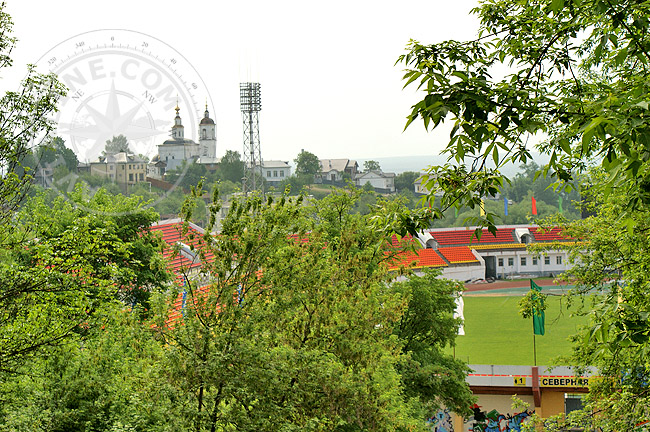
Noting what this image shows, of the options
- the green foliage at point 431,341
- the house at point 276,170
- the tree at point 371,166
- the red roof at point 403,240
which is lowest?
the green foliage at point 431,341

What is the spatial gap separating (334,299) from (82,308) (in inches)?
164

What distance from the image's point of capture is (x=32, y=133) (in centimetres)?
1063

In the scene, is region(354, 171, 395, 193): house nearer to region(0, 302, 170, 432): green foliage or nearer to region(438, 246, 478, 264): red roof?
region(438, 246, 478, 264): red roof

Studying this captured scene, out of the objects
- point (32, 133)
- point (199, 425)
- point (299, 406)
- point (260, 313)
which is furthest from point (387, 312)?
point (32, 133)

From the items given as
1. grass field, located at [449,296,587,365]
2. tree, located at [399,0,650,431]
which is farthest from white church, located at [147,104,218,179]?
tree, located at [399,0,650,431]

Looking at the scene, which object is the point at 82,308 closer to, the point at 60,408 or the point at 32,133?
the point at 60,408

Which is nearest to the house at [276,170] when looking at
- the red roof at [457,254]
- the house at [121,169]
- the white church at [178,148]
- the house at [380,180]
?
the house at [380,180]

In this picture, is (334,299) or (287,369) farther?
(334,299)

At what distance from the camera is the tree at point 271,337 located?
27.2 ft

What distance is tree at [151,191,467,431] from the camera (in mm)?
8281

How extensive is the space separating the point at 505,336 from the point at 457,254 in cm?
2378

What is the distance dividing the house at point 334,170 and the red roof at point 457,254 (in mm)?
89324

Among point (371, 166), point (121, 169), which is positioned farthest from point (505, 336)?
point (371, 166)

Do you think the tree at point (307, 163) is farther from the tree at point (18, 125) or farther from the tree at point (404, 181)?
the tree at point (18, 125)
